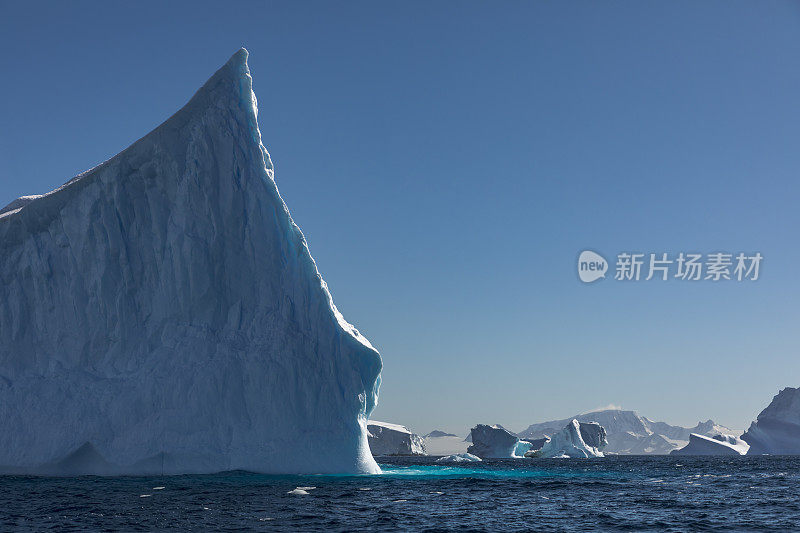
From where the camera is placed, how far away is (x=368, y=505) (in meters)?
21.5

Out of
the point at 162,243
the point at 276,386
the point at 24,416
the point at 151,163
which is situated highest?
the point at 151,163

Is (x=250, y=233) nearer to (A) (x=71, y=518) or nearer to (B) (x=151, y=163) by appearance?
(B) (x=151, y=163)

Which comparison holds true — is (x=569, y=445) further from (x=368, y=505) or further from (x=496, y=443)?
(x=368, y=505)

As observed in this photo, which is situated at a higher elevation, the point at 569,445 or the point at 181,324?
the point at 181,324

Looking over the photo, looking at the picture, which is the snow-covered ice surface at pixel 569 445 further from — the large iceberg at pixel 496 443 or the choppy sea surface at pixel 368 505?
the choppy sea surface at pixel 368 505

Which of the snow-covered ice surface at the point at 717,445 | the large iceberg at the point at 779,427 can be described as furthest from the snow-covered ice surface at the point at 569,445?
the snow-covered ice surface at the point at 717,445

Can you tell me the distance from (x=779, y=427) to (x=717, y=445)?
1287 cm

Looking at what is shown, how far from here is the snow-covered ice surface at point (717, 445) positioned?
12775 cm

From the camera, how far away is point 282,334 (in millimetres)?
32812

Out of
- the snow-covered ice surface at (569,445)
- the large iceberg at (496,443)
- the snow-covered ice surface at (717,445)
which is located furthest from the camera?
the snow-covered ice surface at (717,445)

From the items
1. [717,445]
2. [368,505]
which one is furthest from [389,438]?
[368,505]

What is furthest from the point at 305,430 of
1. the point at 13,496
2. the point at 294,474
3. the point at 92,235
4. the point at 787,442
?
the point at 787,442

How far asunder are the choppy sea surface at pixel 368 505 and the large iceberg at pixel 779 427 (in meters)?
98.9

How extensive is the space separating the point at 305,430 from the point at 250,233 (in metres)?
9.88
